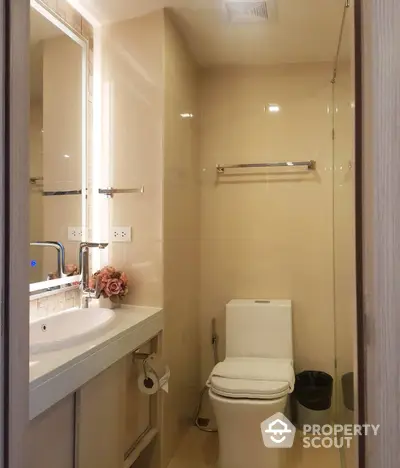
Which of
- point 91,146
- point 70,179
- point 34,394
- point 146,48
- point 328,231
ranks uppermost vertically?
point 146,48

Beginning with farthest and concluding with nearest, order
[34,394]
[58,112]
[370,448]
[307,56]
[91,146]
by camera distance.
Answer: [307,56]
[91,146]
[58,112]
[34,394]
[370,448]

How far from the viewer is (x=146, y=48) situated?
7.01 ft

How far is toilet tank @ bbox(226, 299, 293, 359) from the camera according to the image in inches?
98.7

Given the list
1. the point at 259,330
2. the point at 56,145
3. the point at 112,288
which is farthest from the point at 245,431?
the point at 56,145

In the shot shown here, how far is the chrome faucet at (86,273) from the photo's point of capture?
6.72 ft

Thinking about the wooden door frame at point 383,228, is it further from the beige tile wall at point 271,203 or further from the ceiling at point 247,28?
the beige tile wall at point 271,203

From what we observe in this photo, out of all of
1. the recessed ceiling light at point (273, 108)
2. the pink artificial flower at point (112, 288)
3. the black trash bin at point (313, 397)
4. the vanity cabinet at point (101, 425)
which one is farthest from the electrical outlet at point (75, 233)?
the black trash bin at point (313, 397)

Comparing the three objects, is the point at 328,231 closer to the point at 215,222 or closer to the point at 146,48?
the point at 215,222

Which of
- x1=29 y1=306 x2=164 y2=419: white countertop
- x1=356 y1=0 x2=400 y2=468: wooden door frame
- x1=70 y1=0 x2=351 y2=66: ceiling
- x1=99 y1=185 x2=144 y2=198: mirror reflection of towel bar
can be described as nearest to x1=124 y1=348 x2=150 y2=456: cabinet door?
x1=29 y1=306 x2=164 y2=419: white countertop

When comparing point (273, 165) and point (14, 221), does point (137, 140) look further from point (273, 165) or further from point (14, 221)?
point (14, 221)

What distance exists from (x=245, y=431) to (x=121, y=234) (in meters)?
1.17

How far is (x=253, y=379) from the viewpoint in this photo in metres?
2.10

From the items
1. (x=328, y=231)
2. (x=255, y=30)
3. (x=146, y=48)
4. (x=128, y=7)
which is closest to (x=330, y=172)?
(x=328, y=231)

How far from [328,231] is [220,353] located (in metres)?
1.10
